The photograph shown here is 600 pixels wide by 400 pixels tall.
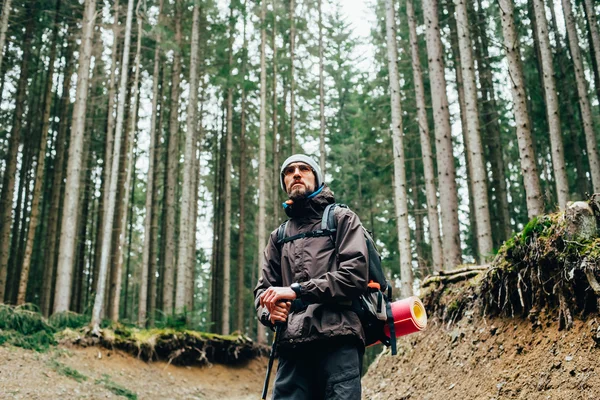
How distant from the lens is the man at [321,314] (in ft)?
9.44

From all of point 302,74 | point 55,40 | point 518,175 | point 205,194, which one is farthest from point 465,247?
point 55,40

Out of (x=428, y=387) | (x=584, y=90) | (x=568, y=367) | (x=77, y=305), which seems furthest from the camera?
(x=77, y=305)

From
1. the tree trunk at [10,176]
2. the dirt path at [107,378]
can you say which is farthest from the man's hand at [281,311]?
the tree trunk at [10,176]

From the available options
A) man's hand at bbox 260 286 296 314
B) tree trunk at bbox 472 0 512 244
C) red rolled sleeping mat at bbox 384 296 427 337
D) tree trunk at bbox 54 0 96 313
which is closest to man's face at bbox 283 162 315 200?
man's hand at bbox 260 286 296 314

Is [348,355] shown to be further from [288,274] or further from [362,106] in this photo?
[362,106]

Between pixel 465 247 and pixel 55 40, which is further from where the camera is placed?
pixel 465 247

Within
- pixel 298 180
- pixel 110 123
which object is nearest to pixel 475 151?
pixel 298 180

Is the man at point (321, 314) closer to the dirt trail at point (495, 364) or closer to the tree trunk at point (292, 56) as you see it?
the dirt trail at point (495, 364)

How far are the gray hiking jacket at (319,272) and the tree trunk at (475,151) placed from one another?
7.83m

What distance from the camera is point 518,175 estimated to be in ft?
81.8

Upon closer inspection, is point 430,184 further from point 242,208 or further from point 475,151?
point 242,208

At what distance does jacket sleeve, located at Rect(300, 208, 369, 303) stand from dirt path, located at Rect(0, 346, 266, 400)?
6341mm

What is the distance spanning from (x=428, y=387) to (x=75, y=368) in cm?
688

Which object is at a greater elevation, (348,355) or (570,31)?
(570,31)
